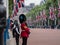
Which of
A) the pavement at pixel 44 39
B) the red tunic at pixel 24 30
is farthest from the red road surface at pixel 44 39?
the red tunic at pixel 24 30

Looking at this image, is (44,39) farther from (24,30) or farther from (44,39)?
(24,30)

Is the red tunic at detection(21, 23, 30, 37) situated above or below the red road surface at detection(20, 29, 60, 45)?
above

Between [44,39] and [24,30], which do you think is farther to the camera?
[44,39]

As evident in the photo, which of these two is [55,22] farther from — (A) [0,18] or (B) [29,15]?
(A) [0,18]

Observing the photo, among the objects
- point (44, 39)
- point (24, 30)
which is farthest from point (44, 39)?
point (24, 30)

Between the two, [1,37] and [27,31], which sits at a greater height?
[1,37]

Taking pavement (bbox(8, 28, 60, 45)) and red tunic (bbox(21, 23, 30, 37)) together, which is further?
pavement (bbox(8, 28, 60, 45))

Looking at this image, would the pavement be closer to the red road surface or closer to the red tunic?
the red road surface

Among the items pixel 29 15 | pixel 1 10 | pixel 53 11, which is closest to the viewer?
pixel 1 10

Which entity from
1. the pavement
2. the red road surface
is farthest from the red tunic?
the red road surface

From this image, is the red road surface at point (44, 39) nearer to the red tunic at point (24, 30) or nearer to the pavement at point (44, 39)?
the pavement at point (44, 39)

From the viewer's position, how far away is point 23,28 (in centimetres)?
1002

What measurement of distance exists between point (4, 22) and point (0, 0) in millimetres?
175

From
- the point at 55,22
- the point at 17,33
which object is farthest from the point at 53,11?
the point at 17,33
